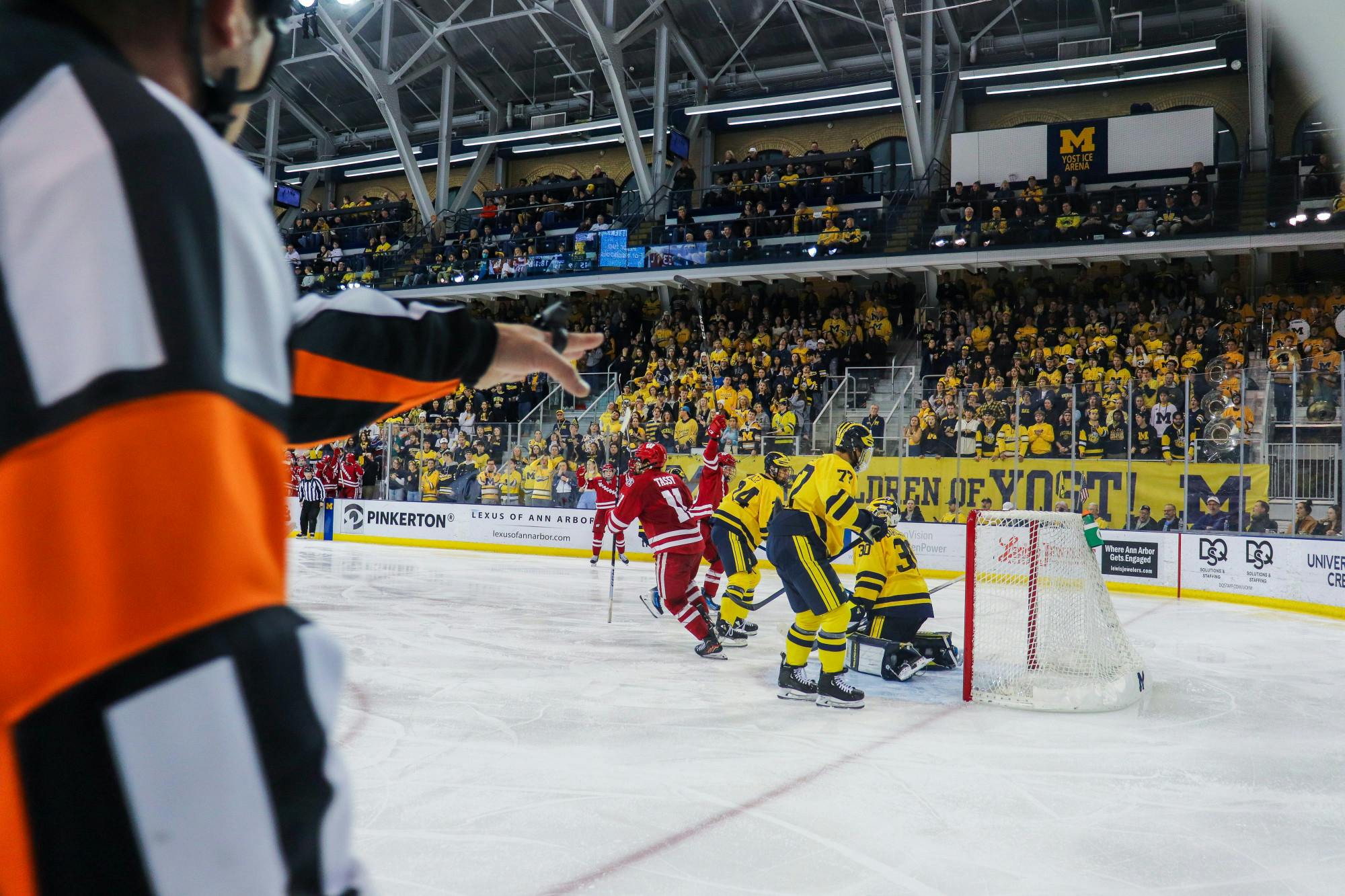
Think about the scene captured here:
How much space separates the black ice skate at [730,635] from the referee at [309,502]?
13342mm

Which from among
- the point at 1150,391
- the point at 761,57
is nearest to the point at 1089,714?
the point at 1150,391

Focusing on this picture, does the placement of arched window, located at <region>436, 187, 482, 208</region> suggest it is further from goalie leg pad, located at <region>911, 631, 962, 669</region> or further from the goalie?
goalie leg pad, located at <region>911, 631, 962, 669</region>

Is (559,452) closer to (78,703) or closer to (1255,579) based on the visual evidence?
(1255,579)

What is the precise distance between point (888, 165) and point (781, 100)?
3097 millimetres

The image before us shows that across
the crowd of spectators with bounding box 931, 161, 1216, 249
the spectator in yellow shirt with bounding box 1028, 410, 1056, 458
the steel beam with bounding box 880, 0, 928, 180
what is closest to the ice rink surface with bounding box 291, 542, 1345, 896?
the spectator in yellow shirt with bounding box 1028, 410, 1056, 458

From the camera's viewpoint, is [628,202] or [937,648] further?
[628,202]

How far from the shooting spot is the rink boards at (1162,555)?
38.6 ft

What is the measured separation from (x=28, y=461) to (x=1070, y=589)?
7.10 m

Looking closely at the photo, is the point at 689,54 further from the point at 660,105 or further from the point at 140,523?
the point at 140,523

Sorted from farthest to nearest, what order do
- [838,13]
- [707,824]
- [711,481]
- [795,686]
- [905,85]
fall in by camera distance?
[838,13] < [905,85] < [711,481] < [795,686] < [707,824]

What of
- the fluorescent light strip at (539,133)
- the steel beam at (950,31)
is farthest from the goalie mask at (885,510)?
the fluorescent light strip at (539,133)

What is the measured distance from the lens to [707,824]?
154 inches

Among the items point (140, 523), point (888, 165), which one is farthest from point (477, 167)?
point (140, 523)

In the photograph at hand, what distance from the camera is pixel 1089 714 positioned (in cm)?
625
